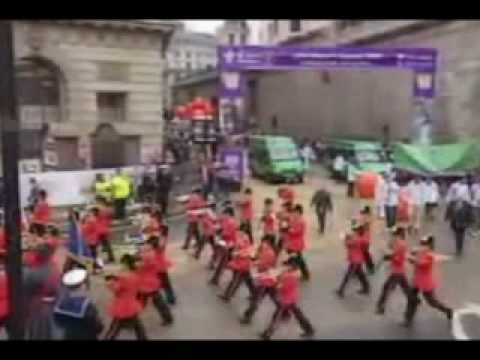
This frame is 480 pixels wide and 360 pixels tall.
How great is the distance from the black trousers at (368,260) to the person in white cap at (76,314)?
4.82m

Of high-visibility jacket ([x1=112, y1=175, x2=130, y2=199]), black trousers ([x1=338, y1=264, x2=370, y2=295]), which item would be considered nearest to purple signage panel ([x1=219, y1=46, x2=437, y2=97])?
high-visibility jacket ([x1=112, y1=175, x2=130, y2=199])

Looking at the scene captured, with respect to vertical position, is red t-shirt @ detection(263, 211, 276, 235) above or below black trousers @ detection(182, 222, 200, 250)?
above

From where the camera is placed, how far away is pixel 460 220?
13.3m

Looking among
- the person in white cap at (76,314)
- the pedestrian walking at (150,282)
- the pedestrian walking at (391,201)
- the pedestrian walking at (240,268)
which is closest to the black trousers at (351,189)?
the pedestrian walking at (391,201)

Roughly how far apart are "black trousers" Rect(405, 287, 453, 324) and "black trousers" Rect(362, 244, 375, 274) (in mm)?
1439

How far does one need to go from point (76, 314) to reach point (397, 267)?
447 cm

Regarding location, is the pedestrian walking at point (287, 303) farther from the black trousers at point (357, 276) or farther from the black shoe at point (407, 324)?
the black trousers at point (357, 276)

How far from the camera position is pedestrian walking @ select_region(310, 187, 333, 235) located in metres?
14.8

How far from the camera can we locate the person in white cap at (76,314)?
700 centimetres

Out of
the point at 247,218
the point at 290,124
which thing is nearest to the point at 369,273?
the point at 247,218

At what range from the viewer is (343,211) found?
16.2 m

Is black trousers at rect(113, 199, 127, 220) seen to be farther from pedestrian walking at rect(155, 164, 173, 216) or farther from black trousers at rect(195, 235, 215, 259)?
black trousers at rect(195, 235, 215, 259)

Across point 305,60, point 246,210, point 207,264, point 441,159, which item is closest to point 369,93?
point 441,159

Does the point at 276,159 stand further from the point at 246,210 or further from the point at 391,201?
the point at 246,210
